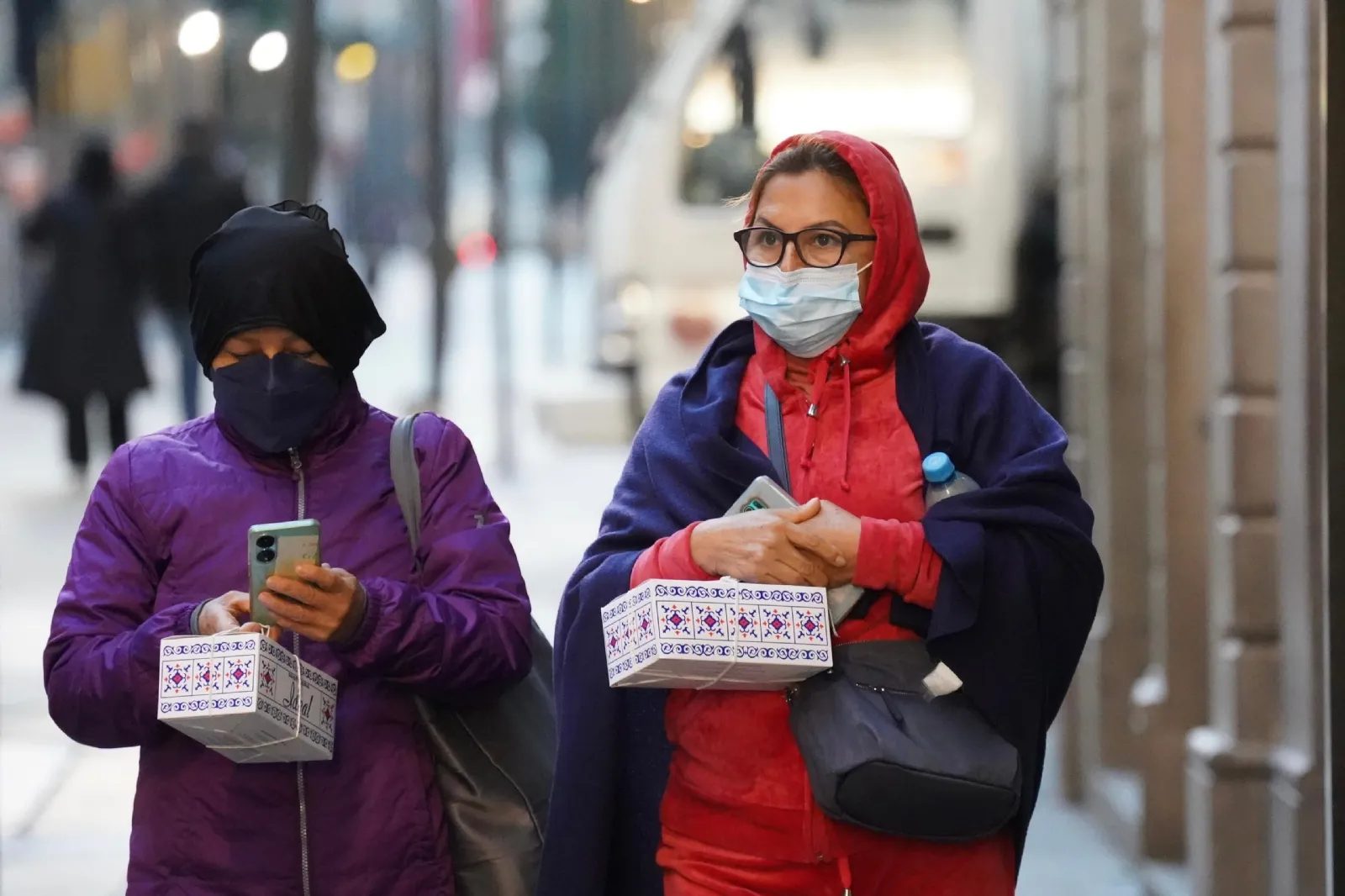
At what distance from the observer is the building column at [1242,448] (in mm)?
4914

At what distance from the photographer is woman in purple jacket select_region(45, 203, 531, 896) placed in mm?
2746

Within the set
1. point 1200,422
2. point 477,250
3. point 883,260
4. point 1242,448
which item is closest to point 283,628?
point 883,260

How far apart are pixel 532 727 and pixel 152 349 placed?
835 cm

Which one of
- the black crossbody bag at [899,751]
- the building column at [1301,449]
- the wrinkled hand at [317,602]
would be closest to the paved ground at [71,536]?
the building column at [1301,449]

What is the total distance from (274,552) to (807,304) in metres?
0.79

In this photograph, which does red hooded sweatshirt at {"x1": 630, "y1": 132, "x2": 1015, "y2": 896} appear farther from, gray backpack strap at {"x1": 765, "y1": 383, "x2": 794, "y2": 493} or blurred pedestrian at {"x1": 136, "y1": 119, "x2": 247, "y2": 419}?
blurred pedestrian at {"x1": 136, "y1": 119, "x2": 247, "y2": 419}

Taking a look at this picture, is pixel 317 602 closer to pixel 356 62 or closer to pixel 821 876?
pixel 821 876

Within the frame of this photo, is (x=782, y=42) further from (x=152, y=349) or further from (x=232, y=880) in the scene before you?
(x=232, y=880)

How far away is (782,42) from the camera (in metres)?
11.4

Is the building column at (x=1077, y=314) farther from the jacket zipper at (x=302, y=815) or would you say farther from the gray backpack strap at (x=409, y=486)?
the jacket zipper at (x=302, y=815)

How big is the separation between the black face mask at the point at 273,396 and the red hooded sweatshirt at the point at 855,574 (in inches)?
19.7

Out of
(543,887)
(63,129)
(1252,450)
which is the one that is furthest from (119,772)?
(63,129)

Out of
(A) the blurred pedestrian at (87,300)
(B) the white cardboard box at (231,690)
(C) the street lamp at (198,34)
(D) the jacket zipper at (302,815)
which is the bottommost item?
(D) the jacket zipper at (302,815)

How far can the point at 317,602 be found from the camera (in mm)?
2633
